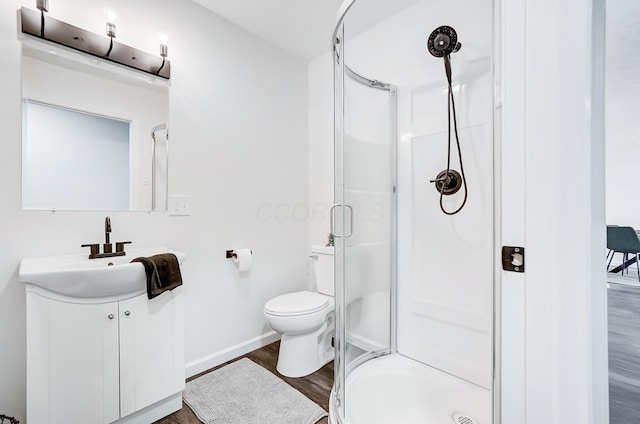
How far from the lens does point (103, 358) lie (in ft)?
4.23

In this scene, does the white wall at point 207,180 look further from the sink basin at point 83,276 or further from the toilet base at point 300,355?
the toilet base at point 300,355

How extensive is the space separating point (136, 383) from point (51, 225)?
0.90 m

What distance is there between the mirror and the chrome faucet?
0.13 metres

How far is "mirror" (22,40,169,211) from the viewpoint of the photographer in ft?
4.56

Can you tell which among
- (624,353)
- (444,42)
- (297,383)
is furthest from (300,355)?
(444,42)

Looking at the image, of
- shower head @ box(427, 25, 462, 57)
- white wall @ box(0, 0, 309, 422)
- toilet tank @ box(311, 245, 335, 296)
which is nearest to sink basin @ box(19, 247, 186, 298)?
white wall @ box(0, 0, 309, 422)

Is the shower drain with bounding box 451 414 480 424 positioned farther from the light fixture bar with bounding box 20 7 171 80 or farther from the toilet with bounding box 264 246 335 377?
the light fixture bar with bounding box 20 7 171 80

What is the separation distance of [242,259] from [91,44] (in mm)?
1521

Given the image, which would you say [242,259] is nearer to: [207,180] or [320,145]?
[207,180]

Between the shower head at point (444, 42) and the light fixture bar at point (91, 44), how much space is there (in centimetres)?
161

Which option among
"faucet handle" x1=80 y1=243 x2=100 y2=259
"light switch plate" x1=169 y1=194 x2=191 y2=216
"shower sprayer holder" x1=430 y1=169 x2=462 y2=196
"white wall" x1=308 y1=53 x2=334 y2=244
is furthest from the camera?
"white wall" x1=308 y1=53 x2=334 y2=244

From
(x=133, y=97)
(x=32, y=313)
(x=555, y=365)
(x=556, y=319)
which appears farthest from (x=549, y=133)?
→ (x=133, y=97)

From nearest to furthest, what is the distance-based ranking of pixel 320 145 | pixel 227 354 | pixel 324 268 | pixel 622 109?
pixel 622 109, pixel 227 354, pixel 324 268, pixel 320 145

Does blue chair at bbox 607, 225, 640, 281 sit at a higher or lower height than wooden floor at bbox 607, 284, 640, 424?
higher
